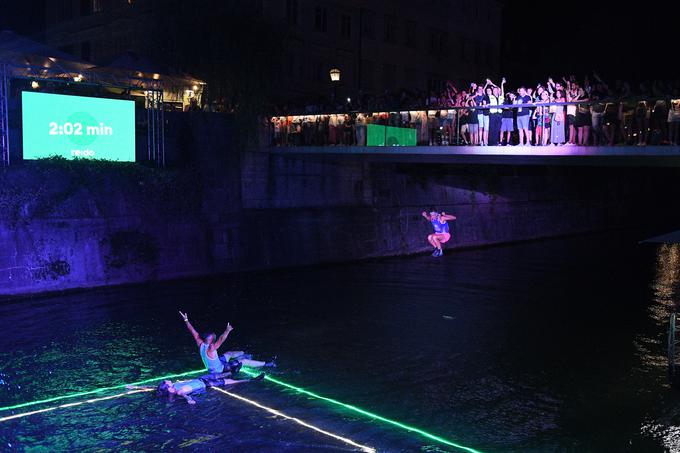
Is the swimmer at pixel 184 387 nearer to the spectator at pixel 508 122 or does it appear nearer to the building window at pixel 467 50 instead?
the spectator at pixel 508 122

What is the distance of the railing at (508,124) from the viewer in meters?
22.5

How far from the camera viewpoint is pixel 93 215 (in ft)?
87.5

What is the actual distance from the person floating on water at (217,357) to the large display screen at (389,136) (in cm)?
1493

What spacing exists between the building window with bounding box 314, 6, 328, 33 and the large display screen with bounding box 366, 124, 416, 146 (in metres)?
20.2

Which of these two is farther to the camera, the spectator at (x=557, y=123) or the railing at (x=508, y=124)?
the spectator at (x=557, y=123)

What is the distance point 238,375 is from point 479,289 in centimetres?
1523

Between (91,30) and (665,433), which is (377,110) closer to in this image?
(665,433)

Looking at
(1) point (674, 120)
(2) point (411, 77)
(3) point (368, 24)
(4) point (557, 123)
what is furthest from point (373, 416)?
(2) point (411, 77)

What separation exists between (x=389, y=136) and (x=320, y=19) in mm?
21405

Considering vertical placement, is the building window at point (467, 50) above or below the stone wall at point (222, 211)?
above

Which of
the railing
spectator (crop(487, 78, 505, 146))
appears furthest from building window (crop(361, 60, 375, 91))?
spectator (crop(487, 78, 505, 146))

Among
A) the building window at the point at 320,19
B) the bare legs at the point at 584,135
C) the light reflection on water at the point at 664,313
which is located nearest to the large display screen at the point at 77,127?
the bare legs at the point at 584,135

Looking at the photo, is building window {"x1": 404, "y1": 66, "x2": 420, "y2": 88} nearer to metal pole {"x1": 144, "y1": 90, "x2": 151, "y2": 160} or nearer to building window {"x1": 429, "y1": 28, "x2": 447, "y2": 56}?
building window {"x1": 429, "y1": 28, "x2": 447, "y2": 56}

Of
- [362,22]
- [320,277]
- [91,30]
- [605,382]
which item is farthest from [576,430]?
[91,30]
